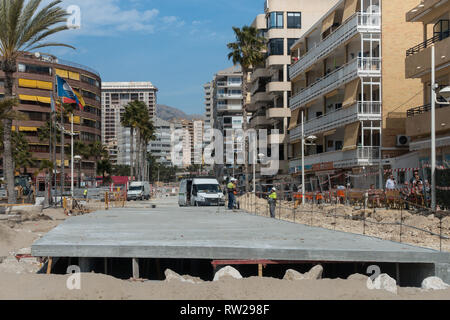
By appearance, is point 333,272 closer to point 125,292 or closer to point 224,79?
point 125,292

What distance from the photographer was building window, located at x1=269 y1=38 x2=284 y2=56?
6200 centimetres

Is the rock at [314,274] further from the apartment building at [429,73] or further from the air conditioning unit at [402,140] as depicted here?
the air conditioning unit at [402,140]

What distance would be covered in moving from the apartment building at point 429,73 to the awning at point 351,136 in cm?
564

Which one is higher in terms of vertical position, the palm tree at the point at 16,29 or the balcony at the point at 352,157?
the palm tree at the point at 16,29

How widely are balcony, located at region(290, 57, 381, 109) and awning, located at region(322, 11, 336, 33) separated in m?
4.06

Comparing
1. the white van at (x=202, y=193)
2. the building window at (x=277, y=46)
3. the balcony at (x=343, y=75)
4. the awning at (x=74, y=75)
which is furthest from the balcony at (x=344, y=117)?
the awning at (x=74, y=75)

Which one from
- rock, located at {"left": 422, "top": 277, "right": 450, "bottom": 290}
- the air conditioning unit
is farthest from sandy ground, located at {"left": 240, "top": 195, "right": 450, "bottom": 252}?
the air conditioning unit

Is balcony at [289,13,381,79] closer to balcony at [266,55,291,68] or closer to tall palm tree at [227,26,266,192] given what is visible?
tall palm tree at [227,26,266,192]

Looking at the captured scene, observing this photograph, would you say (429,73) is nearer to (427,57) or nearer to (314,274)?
(427,57)

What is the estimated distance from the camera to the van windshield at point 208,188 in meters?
35.6

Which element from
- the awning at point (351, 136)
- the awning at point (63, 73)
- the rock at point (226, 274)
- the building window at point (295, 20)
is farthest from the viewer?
the awning at point (63, 73)

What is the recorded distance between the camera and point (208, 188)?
35781mm

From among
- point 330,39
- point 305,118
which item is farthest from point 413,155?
point 305,118

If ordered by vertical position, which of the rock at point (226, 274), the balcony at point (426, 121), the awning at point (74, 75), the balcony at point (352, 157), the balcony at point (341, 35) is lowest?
the rock at point (226, 274)
